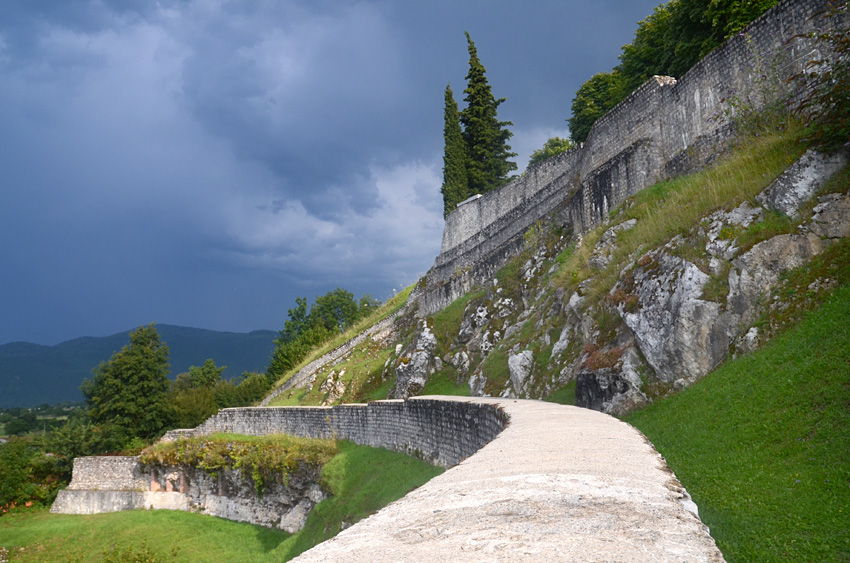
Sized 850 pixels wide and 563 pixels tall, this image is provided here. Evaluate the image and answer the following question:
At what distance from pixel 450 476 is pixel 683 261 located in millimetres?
7616

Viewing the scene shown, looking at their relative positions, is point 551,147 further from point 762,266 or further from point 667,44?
point 762,266

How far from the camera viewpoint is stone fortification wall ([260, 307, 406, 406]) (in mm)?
36000

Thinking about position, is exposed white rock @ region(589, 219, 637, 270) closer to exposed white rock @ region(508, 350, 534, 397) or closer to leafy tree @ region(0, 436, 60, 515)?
exposed white rock @ region(508, 350, 534, 397)

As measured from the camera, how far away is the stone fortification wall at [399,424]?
11.5 m

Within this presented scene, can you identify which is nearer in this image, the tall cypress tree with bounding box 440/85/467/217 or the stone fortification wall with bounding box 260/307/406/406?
the stone fortification wall with bounding box 260/307/406/406

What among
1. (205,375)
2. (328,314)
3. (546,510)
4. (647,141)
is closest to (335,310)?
(328,314)

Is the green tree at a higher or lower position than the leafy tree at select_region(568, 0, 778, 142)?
lower

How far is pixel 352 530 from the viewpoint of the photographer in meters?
3.34

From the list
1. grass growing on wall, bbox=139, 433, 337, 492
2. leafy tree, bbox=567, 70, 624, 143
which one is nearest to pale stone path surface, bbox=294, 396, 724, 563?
grass growing on wall, bbox=139, 433, 337, 492

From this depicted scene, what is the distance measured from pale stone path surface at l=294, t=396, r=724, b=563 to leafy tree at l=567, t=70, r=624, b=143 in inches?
1241

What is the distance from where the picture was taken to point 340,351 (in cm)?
3706

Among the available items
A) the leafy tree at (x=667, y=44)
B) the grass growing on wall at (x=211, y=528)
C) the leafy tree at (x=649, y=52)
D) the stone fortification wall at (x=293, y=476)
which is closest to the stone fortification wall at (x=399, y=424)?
the stone fortification wall at (x=293, y=476)

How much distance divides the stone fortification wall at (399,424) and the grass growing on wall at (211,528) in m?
0.46

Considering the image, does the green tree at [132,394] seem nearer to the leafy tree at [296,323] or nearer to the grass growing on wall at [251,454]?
the grass growing on wall at [251,454]
